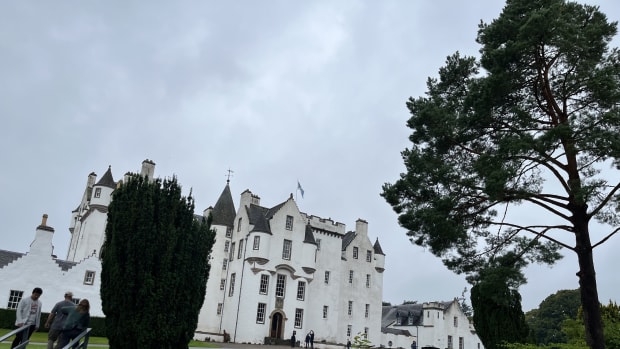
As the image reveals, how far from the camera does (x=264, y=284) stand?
42.3 meters

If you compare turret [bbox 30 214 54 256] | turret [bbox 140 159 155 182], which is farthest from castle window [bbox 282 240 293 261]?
turret [bbox 30 214 54 256]

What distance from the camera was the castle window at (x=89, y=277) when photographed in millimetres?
36094

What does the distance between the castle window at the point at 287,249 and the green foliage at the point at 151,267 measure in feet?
101

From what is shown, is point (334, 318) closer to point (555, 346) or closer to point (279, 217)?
point (279, 217)

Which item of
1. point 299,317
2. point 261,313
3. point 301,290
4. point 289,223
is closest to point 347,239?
point 289,223

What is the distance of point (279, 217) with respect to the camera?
44281 mm

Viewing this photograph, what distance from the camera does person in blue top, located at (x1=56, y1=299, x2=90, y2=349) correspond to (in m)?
11.0

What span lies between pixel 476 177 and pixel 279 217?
96.2 ft

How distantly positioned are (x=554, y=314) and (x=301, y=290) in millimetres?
50469

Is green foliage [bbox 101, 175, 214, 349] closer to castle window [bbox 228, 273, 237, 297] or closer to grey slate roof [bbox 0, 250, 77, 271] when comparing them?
grey slate roof [bbox 0, 250, 77, 271]

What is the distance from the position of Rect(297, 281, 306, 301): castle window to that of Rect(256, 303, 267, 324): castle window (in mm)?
3594

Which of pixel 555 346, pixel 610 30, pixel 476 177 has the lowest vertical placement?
pixel 555 346

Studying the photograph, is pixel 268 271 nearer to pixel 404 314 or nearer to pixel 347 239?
pixel 347 239

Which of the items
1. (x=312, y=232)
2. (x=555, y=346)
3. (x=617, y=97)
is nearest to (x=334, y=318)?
(x=312, y=232)
